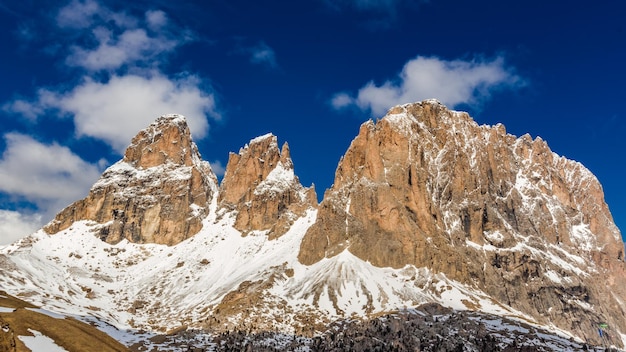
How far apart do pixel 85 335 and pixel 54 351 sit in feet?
41.7

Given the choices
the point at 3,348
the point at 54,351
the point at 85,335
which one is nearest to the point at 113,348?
the point at 85,335

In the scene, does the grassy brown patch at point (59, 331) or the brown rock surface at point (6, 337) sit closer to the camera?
the brown rock surface at point (6, 337)

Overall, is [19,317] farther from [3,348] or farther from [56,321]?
[3,348]

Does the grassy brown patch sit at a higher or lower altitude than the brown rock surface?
higher

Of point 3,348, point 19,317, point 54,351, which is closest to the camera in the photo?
point 3,348

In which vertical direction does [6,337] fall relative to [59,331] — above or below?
below

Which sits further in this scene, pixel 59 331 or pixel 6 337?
pixel 59 331

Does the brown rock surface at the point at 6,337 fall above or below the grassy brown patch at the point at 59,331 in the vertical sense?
below

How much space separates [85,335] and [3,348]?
89.2 ft

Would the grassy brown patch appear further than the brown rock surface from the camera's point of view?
Yes

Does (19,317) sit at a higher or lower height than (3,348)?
higher

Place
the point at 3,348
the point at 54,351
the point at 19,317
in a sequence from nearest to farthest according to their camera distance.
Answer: the point at 3,348 < the point at 54,351 < the point at 19,317

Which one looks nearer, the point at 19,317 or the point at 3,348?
the point at 3,348

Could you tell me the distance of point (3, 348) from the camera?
79750 mm
